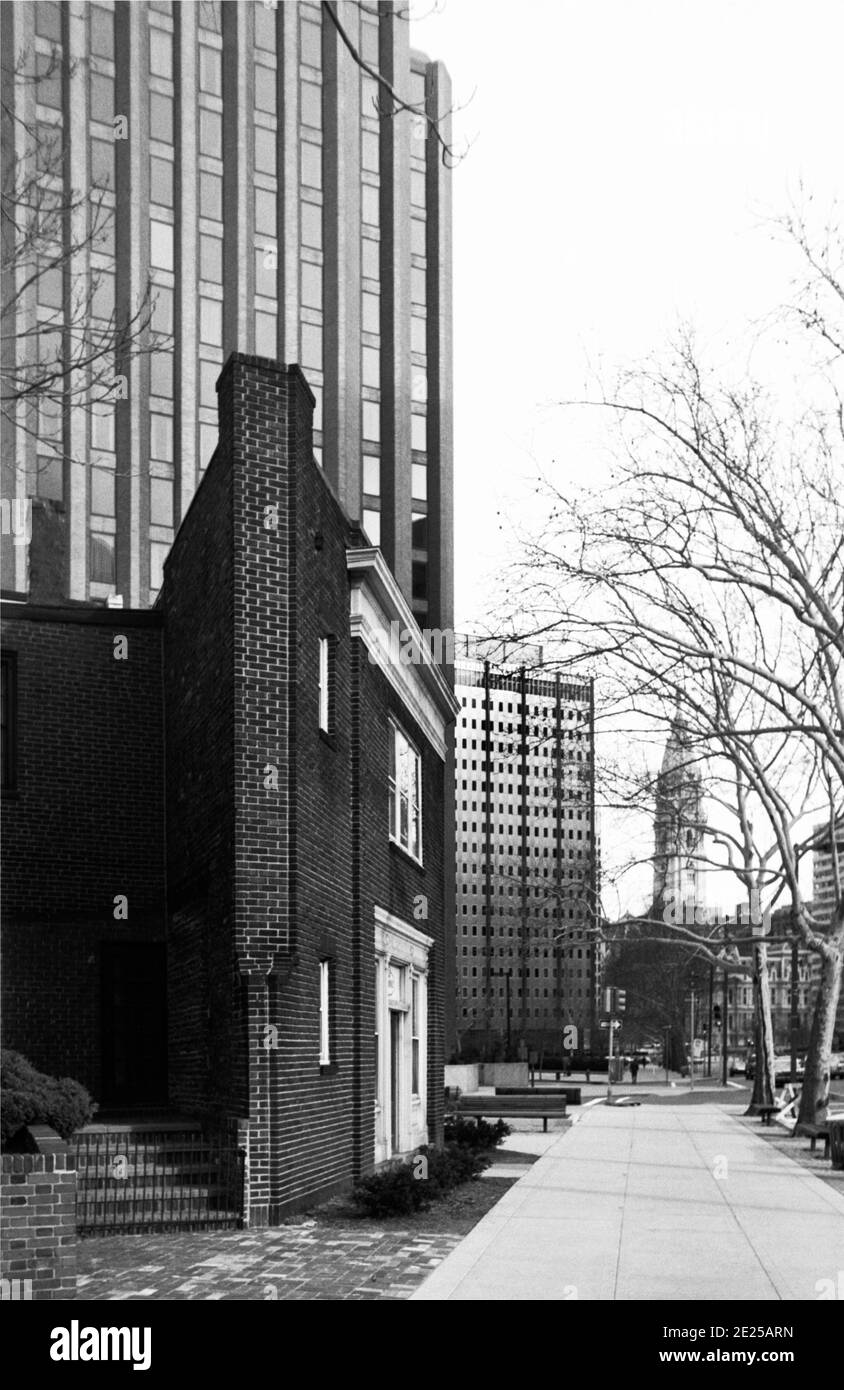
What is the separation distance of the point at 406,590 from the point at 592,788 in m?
35.6

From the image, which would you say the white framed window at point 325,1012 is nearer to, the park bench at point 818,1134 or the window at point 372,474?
the park bench at point 818,1134

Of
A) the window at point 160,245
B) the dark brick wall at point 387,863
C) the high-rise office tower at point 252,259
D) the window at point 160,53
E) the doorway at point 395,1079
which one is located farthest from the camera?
the window at point 160,53

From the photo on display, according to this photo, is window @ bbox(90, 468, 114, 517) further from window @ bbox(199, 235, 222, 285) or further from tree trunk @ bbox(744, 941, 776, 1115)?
tree trunk @ bbox(744, 941, 776, 1115)

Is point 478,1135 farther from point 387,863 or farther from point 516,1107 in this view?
point 516,1107

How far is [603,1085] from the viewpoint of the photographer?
73.4 meters

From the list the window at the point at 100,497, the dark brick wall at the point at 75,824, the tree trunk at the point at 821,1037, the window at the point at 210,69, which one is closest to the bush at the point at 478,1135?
the dark brick wall at the point at 75,824

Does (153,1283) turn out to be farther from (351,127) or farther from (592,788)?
(351,127)

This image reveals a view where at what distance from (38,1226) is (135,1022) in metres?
11.7

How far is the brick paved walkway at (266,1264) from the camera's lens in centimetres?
1212

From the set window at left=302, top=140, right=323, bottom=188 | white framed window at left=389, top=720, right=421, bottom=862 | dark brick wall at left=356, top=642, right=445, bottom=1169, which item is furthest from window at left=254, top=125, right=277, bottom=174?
white framed window at left=389, top=720, right=421, bottom=862

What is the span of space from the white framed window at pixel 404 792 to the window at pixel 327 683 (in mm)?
4947

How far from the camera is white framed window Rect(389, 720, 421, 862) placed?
25188mm

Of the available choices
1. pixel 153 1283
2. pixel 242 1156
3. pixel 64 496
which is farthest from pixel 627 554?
pixel 64 496
